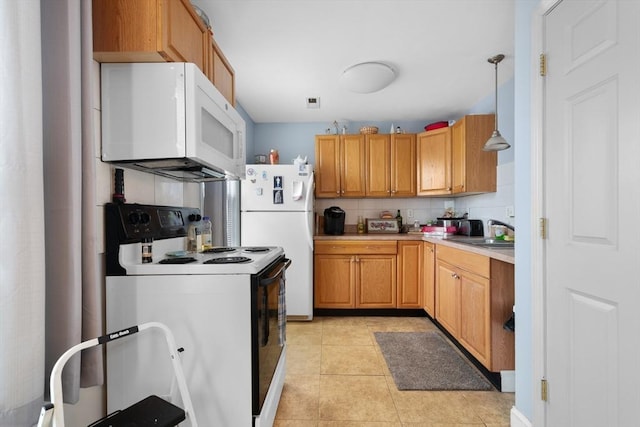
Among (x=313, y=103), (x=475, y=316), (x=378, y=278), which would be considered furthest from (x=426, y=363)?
(x=313, y=103)

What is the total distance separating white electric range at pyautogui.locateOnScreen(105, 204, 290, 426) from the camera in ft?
3.80

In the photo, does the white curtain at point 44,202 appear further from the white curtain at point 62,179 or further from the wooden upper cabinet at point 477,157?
the wooden upper cabinet at point 477,157

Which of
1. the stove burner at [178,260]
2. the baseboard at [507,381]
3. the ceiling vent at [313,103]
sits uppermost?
the ceiling vent at [313,103]

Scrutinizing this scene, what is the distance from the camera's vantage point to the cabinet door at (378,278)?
125 inches

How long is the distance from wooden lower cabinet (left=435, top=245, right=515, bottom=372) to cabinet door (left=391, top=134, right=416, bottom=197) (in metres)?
1.23

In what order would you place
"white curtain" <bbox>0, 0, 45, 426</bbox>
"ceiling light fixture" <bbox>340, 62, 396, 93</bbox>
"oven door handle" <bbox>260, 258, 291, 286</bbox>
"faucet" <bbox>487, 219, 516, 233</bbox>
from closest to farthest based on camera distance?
1. "white curtain" <bbox>0, 0, 45, 426</bbox>
2. "oven door handle" <bbox>260, 258, 291, 286</bbox>
3. "ceiling light fixture" <bbox>340, 62, 396, 93</bbox>
4. "faucet" <bbox>487, 219, 516, 233</bbox>

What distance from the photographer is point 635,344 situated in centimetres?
89

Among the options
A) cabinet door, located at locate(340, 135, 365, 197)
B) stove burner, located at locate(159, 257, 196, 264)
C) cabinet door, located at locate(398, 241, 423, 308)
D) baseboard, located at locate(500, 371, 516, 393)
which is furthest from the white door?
cabinet door, located at locate(340, 135, 365, 197)

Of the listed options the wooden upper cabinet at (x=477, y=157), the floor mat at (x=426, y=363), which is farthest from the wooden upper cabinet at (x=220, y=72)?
the wooden upper cabinet at (x=477, y=157)

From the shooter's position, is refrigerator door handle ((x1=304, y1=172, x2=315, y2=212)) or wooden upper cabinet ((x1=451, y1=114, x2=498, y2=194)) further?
refrigerator door handle ((x1=304, y1=172, x2=315, y2=212))

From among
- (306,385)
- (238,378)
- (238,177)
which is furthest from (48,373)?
(306,385)

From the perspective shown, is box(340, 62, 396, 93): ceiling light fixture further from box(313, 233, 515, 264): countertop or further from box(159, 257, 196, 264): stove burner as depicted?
box(159, 257, 196, 264): stove burner

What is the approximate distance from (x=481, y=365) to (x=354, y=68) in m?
2.42

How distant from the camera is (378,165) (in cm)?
348
